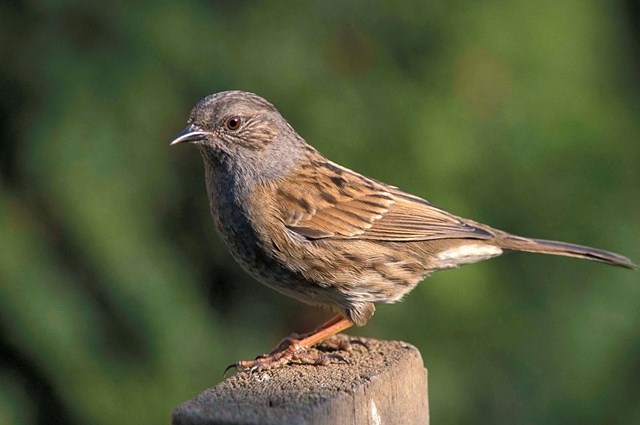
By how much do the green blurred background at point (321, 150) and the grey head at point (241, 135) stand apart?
2.15 feet

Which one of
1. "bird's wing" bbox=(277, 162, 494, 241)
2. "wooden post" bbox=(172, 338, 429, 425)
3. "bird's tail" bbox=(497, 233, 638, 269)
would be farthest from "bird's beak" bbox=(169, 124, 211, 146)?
"bird's tail" bbox=(497, 233, 638, 269)

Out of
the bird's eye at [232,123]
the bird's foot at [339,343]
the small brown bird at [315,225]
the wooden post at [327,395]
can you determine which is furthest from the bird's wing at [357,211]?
the wooden post at [327,395]

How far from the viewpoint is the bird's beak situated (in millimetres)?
4004

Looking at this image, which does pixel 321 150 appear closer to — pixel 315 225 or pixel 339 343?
pixel 315 225

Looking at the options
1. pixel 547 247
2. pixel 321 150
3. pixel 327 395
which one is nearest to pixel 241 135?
pixel 321 150

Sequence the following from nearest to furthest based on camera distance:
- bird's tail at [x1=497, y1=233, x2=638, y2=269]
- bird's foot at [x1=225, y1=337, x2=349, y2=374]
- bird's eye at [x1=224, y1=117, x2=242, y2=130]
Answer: bird's foot at [x1=225, y1=337, x2=349, y2=374], bird's eye at [x1=224, y1=117, x2=242, y2=130], bird's tail at [x1=497, y1=233, x2=638, y2=269]

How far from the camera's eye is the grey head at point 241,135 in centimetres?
406

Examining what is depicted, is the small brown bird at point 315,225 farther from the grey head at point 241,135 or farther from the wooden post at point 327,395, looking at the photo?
the wooden post at point 327,395

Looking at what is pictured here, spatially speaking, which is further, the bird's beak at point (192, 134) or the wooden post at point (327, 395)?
the bird's beak at point (192, 134)

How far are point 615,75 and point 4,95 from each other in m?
3.41

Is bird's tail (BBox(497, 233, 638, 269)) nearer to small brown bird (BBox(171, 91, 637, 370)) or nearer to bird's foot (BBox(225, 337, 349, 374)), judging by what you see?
small brown bird (BBox(171, 91, 637, 370))

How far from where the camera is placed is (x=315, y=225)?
13.4 ft

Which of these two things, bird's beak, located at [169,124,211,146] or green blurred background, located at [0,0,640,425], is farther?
green blurred background, located at [0,0,640,425]

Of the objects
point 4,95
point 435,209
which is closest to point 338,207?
point 435,209
